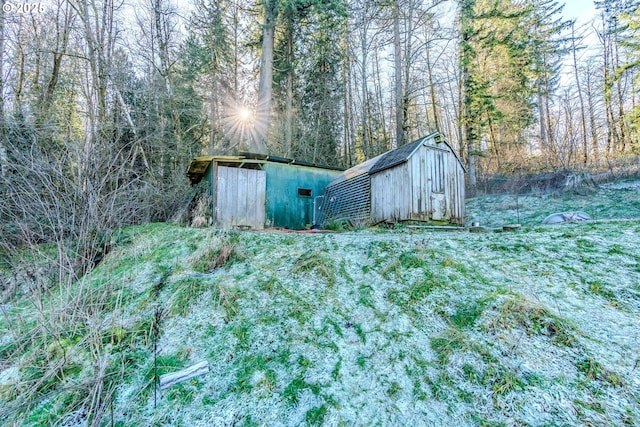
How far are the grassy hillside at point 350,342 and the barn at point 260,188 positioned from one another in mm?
4859

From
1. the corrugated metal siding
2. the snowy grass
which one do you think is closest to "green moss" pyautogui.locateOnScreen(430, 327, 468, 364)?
the corrugated metal siding

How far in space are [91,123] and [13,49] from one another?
9.04 ft

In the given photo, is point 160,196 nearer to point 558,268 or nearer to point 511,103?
point 558,268

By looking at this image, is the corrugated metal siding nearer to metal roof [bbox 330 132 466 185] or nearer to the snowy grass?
metal roof [bbox 330 132 466 185]

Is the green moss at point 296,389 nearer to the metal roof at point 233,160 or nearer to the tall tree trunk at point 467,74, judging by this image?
the metal roof at point 233,160

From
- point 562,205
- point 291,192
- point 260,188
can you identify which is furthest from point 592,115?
point 260,188

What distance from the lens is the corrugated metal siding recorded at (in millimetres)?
9461

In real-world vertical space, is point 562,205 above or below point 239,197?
below

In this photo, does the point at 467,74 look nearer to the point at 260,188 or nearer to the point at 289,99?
the point at 289,99

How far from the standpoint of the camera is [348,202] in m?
10.2

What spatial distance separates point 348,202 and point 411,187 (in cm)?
270

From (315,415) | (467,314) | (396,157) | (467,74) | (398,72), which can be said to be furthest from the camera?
(467,74)

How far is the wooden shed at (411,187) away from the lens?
26.8 feet

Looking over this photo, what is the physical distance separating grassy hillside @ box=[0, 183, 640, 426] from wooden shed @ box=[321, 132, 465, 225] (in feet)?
13.6
